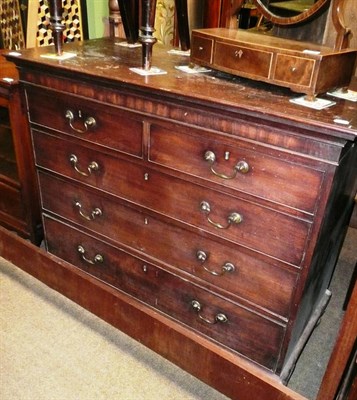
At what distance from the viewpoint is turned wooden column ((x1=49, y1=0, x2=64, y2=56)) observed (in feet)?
4.13

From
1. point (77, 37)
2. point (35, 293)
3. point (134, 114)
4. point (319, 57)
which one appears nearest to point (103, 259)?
point (35, 293)

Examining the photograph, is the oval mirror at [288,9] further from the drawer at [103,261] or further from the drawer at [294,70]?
the drawer at [103,261]

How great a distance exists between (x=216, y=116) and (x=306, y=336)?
834mm

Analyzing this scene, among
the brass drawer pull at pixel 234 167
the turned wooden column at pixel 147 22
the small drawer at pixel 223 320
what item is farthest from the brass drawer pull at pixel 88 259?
the turned wooden column at pixel 147 22

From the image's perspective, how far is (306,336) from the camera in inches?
52.7

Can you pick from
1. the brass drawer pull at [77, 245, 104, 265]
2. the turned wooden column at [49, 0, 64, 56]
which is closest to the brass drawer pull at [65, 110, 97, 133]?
the turned wooden column at [49, 0, 64, 56]

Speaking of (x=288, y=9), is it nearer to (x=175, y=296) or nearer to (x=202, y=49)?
(x=202, y=49)

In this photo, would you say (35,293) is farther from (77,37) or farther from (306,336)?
(77,37)

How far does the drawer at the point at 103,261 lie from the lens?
1376mm

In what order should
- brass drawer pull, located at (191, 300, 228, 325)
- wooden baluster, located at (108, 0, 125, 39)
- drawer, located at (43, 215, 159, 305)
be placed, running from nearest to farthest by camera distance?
brass drawer pull, located at (191, 300, 228, 325), drawer, located at (43, 215, 159, 305), wooden baluster, located at (108, 0, 125, 39)

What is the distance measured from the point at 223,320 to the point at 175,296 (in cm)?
19

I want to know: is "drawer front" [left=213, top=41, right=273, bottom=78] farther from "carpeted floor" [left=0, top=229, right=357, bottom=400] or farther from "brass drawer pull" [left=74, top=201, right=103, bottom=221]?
"carpeted floor" [left=0, top=229, right=357, bottom=400]

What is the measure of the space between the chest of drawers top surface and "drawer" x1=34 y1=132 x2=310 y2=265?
0.21 metres

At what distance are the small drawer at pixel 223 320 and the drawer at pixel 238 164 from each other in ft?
1.26
